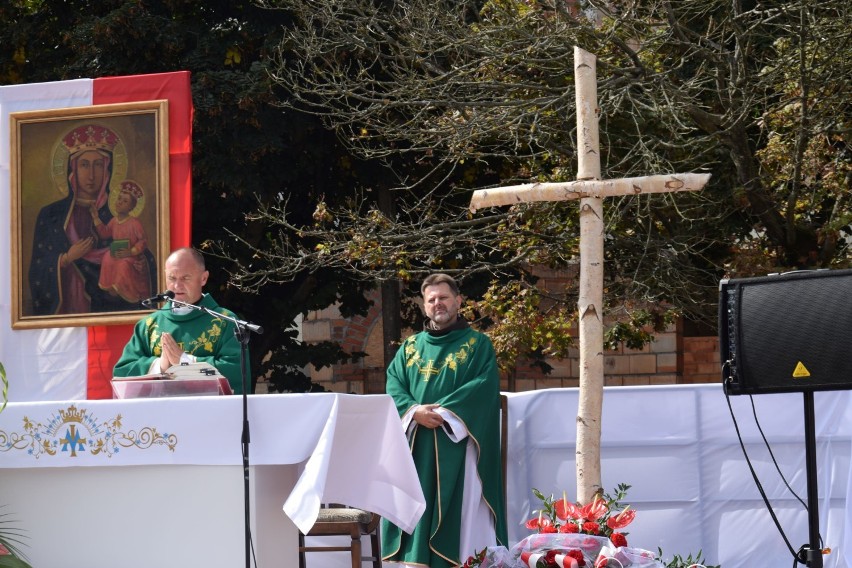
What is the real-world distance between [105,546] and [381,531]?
215 cm

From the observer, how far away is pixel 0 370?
5.74 m

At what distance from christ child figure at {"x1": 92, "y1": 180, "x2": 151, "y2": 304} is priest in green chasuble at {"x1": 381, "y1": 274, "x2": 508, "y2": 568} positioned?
180 cm

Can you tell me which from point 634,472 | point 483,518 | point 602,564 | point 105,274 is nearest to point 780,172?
point 634,472

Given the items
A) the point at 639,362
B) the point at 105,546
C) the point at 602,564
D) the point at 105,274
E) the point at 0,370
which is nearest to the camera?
the point at 602,564

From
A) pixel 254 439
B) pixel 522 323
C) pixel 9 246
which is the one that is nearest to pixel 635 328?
pixel 522 323

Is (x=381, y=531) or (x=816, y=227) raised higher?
(x=816, y=227)

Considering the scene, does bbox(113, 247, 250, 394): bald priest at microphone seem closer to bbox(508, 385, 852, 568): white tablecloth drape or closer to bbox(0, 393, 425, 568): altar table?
bbox(0, 393, 425, 568): altar table

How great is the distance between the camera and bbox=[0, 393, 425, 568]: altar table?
5246mm

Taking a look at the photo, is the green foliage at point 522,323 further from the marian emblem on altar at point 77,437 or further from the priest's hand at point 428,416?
the marian emblem on altar at point 77,437

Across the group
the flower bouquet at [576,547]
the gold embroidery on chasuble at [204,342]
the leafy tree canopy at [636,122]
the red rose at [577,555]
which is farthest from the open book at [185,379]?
the leafy tree canopy at [636,122]

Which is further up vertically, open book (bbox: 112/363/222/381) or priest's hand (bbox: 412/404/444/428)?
open book (bbox: 112/363/222/381)

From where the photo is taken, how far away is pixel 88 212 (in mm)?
7863

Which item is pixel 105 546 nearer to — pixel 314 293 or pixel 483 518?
pixel 483 518

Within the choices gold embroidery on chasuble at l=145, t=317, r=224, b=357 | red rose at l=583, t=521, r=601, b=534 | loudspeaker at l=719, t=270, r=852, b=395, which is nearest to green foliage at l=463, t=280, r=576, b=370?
gold embroidery on chasuble at l=145, t=317, r=224, b=357
